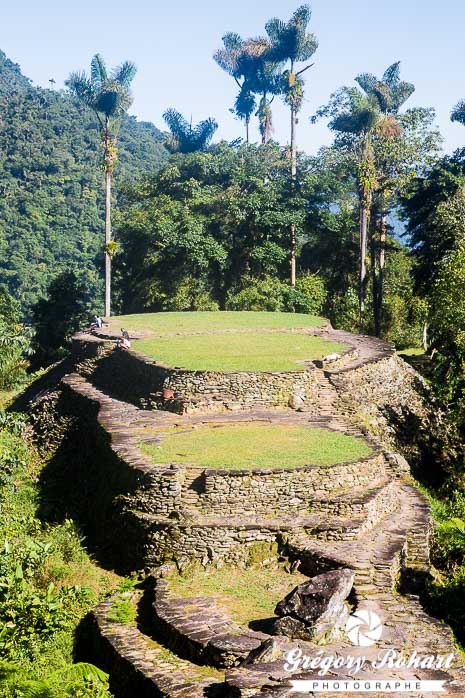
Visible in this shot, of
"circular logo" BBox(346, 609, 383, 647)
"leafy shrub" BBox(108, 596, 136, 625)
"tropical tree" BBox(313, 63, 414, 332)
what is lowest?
"leafy shrub" BBox(108, 596, 136, 625)

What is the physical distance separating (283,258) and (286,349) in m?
15.8

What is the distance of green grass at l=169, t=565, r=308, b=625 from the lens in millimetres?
12406

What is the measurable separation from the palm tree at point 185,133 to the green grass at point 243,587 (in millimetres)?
38479

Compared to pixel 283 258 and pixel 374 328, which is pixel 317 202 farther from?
pixel 374 328

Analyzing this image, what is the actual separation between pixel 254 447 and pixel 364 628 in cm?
529

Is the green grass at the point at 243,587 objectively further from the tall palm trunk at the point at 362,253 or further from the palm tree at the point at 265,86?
the palm tree at the point at 265,86

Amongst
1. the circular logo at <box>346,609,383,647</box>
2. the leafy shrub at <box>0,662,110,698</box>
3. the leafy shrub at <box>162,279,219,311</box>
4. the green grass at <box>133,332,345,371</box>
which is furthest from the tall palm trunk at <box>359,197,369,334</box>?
the leafy shrub at <box>0,662,110,698</box>

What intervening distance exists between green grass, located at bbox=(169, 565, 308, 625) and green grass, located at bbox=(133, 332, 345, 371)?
647cm

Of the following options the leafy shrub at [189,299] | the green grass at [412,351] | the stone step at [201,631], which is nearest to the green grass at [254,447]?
the stone step at [201,631]

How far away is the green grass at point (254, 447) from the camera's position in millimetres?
15391

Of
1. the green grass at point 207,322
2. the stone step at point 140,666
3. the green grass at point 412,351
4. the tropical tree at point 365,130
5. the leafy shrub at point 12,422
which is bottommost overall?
the stone step at point 140,666

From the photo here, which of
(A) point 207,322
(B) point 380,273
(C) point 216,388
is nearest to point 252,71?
(B) point 380,273

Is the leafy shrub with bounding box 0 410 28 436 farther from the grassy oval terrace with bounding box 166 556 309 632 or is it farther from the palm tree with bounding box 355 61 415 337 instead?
the palm tree with bounding box 355 61 415 337

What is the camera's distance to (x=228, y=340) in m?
24.6
